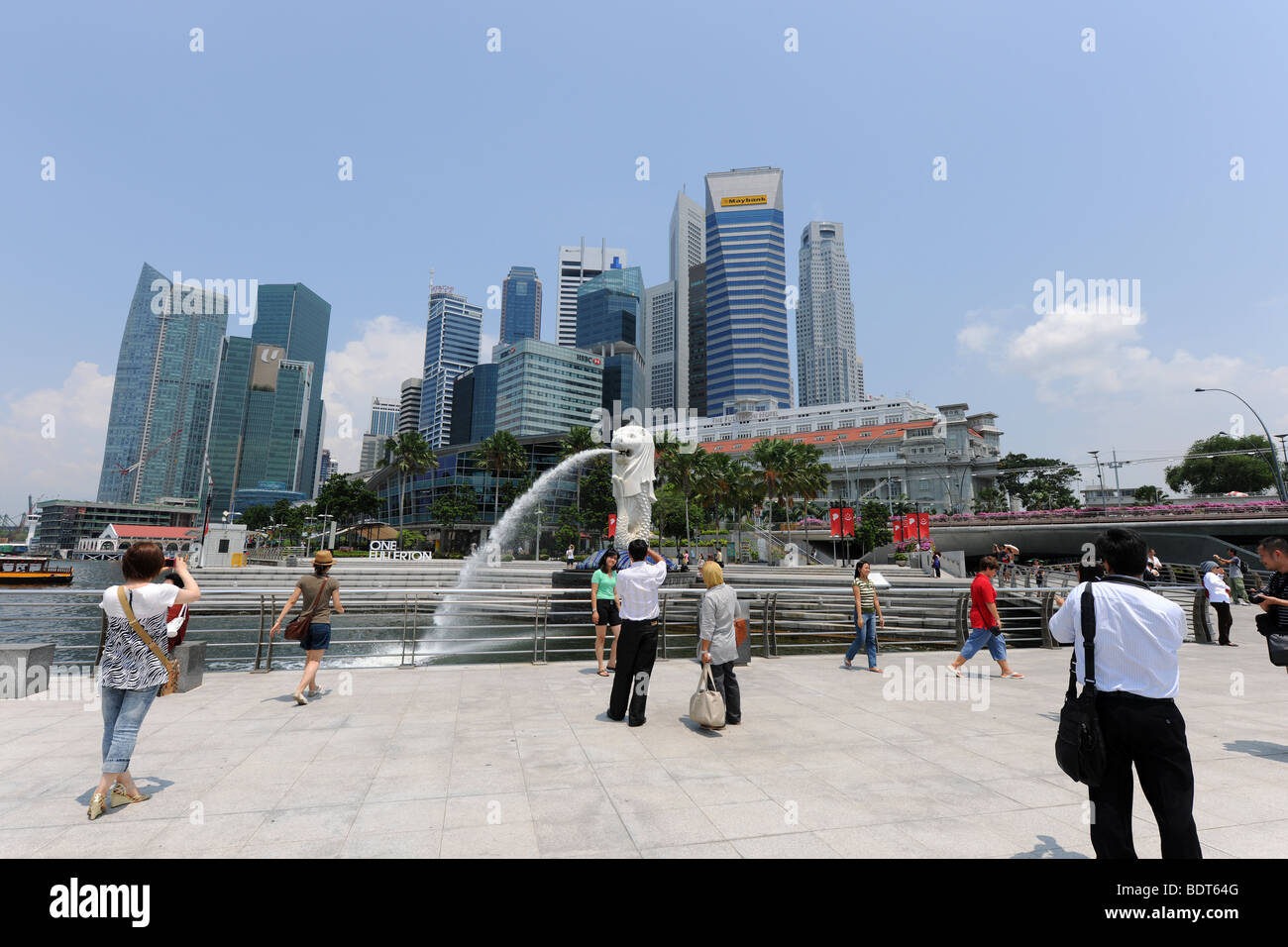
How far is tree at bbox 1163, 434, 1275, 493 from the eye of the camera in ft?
283

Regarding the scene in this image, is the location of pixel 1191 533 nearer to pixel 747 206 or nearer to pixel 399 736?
pixel 399 736

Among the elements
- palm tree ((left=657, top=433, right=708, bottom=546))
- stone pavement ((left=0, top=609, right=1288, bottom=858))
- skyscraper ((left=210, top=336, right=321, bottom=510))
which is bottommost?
stone pavement ((left=0, top=609, right=1288, bottom=858))

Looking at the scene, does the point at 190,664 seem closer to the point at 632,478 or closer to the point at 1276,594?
the point at 1276,594

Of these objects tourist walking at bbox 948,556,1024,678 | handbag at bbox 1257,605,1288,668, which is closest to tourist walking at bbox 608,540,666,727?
tourist walking at bbox 948,556,1024,678

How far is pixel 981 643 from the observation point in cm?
964

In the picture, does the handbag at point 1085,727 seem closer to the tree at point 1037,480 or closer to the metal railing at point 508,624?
the metal railing at point 508,624

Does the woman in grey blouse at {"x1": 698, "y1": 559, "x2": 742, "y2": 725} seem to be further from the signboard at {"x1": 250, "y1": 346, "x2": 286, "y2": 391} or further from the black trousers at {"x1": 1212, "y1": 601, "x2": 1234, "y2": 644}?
the signboard at {"x1": 250, "y1": 346, "x2": 286, "y2": 391}

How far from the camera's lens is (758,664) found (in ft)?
36.4

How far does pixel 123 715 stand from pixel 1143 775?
6.74 metres

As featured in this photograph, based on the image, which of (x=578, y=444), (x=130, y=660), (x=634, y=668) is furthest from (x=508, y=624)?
(x=578, y=444)

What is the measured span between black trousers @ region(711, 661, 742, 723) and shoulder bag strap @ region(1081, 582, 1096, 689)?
408 cm
